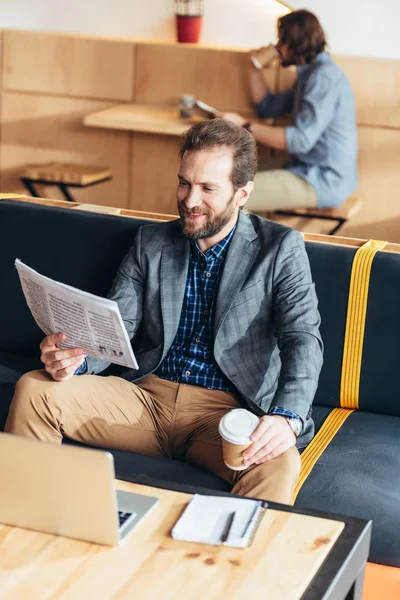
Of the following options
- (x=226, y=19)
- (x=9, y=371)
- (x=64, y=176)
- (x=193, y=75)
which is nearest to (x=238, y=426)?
(x=9, y=371)

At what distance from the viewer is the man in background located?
15.2ft

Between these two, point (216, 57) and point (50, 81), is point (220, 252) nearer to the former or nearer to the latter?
point (216, 57)

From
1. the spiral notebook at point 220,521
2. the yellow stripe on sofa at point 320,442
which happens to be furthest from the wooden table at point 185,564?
the yellow stripe on sofa at point 320,442

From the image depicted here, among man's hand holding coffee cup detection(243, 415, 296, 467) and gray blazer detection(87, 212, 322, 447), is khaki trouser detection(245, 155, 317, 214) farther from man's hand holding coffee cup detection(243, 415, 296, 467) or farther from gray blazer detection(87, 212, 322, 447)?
man's hand holding coffee cup detection(243, 415, 296, 467)

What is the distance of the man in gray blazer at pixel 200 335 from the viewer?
2373 mm

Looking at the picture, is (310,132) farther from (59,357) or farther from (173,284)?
(59,357)

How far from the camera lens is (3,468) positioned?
5.37 ft

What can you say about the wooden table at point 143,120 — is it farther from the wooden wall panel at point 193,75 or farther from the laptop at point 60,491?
the laptop at point 60,491

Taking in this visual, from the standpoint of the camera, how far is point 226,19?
5371 mm

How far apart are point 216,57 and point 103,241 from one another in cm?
263

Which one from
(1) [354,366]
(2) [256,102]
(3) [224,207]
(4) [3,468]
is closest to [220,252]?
(3) [224,207]

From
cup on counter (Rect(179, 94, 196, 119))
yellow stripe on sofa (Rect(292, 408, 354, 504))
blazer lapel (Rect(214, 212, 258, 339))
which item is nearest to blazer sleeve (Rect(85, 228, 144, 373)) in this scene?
blazer lapel (Rect(214, 212, 258, 339))

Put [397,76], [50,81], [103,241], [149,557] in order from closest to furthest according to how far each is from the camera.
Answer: [149,557], [103,241], [397,76], [50,81]

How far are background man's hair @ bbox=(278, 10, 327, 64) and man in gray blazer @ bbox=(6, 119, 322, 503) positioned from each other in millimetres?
2275
